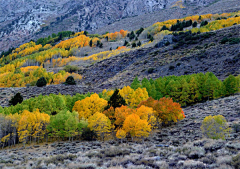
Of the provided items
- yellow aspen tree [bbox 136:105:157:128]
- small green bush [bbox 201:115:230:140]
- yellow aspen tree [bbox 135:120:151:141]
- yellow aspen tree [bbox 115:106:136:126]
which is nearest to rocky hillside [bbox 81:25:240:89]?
yellow aspen tree [bbox 136:105:157:128]

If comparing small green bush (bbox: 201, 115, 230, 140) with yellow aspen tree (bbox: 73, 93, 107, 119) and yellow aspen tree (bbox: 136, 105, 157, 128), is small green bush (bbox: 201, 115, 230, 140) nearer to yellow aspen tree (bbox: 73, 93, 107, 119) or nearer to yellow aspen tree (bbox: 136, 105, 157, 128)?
yellow aspen tree (bbox: 136, 105, 157, 128)

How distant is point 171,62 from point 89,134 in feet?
205

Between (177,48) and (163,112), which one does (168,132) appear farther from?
(177,48)

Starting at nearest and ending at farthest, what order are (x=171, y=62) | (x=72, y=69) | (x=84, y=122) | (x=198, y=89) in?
(x=84, y=122), (x=198, y=89), (x=171, y=62), (x=72, y=69)

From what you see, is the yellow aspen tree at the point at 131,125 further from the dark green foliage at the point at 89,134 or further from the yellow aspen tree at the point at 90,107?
the yellow aspen tree at the point at 90,107

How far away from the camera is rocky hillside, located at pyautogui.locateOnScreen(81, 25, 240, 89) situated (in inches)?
2785

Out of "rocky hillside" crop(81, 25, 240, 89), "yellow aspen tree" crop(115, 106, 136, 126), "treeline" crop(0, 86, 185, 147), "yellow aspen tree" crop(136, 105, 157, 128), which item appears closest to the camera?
"yellow aspen tree" crop(136, 105, 157, 128)

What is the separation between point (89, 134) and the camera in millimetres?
35375

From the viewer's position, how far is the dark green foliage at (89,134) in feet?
115

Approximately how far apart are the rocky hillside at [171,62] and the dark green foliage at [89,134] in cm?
4363

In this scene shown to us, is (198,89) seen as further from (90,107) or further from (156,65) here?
(156,65)

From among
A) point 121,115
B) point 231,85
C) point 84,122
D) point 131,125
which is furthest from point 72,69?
point 131,125

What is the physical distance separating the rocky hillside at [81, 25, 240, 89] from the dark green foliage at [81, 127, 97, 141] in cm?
4363

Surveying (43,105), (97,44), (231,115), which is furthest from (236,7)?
(43,105)
